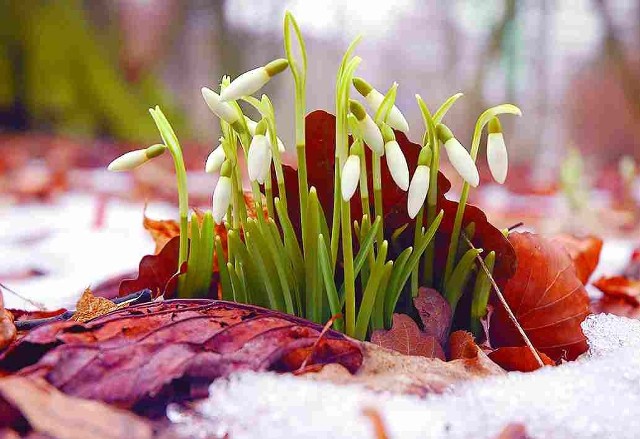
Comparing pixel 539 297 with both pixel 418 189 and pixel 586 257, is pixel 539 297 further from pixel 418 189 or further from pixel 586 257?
pixel 586 257

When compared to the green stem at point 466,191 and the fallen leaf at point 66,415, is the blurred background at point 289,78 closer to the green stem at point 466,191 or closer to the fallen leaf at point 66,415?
the green stem at point 466,191

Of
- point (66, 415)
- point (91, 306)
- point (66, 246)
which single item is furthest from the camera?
point (66, 246)

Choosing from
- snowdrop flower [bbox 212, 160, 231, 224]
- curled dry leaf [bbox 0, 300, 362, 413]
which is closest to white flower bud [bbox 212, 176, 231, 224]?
snowdrop flower [bbox 212, 160, 231, 224]

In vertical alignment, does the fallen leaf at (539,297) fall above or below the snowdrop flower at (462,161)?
below

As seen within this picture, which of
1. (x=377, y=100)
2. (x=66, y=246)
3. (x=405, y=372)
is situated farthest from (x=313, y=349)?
(x=66, y=246)

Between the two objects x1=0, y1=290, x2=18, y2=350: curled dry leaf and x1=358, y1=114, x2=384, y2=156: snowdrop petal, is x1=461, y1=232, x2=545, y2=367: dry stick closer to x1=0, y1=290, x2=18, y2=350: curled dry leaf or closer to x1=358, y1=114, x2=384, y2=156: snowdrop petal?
x1=358, y1=114, x2=384, y2=156: snowdrop petal

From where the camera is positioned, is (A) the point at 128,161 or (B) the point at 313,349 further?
(A) the point at 128,161

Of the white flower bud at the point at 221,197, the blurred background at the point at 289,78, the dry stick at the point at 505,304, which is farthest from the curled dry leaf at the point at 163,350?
the blurred background at the point at 289,78
